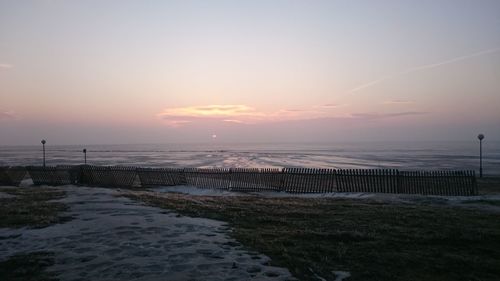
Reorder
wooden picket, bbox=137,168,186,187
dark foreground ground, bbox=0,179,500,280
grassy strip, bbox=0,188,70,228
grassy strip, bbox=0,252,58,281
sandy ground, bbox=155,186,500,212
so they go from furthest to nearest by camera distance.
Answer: wooden picket, bbox=137,168,186,187 → sandy ground, bbox=155,186,500,212 → grassy strip, bbox=0,188,70,228 → dark foreground ground, bbox=0,179,500,280 → grassy strip, bbox=0,252,58,281

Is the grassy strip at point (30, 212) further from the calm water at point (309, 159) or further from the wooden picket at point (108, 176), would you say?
the calm water at point (309, 159)

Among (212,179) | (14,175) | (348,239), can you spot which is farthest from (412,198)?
(14,175)

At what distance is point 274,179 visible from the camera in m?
26.3

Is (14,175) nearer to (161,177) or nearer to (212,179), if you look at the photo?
(161,177)

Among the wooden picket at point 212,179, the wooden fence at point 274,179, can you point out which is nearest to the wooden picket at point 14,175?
the wooden fence at point 274,179

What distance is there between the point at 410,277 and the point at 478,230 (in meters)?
4.55

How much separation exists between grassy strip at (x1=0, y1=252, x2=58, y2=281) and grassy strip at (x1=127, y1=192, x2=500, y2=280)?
3413 millimetres

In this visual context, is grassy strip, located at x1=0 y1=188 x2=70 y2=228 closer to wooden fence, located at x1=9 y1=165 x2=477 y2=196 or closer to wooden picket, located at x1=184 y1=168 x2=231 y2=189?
wooden picket, located at x1=184 y1=168 x2=231 y2=189

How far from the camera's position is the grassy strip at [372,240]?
6789 millimetres

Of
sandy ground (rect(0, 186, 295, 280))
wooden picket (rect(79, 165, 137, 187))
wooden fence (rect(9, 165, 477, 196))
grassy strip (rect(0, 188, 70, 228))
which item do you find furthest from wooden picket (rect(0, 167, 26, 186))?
sandy ground (rect(0, 186, 295, 280))

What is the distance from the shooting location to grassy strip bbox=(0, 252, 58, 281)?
6.24 metres

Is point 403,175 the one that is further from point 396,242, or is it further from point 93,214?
point 93,214

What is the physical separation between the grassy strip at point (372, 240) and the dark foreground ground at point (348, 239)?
1cm

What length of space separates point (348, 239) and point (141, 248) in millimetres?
4123
